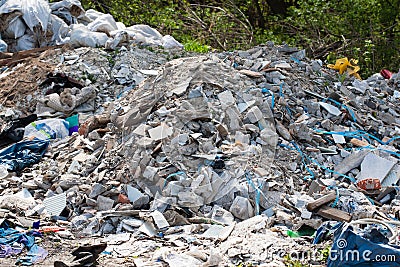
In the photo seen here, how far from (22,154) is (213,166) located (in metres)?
2.22

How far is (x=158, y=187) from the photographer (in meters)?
5.83

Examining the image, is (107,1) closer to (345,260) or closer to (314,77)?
(314,77)

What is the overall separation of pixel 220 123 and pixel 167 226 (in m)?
1.37

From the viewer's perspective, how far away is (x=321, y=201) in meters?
5.53

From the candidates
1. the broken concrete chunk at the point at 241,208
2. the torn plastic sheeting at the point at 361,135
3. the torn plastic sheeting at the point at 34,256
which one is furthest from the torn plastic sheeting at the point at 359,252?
the torn plastic sheeting at the point at 361,135

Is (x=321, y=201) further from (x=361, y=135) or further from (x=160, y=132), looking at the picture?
(x=361, y=135)

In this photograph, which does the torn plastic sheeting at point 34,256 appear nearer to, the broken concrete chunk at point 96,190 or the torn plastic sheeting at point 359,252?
the broken concrete chunk at point 96,190

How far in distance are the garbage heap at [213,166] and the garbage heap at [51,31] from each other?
1.47m

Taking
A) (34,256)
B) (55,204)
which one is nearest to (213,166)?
(55,204)

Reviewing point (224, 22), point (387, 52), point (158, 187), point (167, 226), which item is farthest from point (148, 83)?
point (387, 52)

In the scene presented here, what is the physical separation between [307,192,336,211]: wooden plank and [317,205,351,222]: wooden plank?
0.15 feet

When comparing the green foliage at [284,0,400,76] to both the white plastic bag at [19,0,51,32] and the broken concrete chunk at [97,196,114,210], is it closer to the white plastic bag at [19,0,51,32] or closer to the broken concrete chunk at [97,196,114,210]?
the white plastic bag at [19,0,51,32]

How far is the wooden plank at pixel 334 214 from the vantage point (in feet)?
17.5

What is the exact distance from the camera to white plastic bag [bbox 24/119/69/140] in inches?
292
